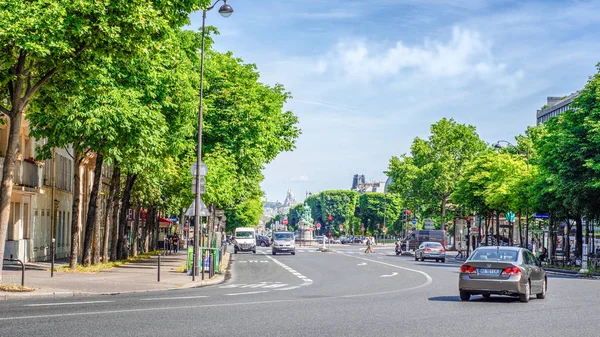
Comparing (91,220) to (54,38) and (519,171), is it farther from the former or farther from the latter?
(519,171)

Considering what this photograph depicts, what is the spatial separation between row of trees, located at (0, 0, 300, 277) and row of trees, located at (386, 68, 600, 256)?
1695 cm

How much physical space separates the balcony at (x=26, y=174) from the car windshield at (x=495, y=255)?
21642 mm

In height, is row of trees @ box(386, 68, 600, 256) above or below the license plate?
above

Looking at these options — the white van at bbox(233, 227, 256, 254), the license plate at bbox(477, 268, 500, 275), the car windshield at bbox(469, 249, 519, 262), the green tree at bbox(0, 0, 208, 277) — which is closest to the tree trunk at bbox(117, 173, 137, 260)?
the green tree at bbox(0, 0, 208, 277)

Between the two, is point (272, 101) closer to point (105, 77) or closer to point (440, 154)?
point (105, 77)

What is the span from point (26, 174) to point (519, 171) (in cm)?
4604

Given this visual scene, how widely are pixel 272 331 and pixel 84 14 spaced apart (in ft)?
33.7

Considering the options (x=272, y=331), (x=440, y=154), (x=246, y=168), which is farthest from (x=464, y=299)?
(x=440, y=154)

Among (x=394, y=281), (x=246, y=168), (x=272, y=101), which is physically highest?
(x=272, y=101)

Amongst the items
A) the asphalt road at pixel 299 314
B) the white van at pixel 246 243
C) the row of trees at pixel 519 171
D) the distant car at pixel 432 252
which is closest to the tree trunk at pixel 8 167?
the asphalt road at pixel 299 314

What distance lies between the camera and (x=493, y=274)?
877 inches

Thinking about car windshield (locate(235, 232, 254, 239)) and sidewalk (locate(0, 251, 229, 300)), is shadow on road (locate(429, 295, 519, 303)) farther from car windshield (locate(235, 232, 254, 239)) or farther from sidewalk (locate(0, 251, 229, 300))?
car windshield (locate(235, 232, 254, 239))

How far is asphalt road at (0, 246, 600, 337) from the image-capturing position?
1447 cm

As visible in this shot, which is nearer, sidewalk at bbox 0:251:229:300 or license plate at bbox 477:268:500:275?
license plate at bbox 477:268:500:275
